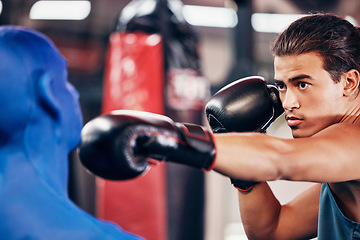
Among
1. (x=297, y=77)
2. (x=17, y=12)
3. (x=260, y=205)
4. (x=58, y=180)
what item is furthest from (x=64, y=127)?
(x=17, y=12)

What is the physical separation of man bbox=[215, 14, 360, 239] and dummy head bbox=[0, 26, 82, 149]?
381 millimetres

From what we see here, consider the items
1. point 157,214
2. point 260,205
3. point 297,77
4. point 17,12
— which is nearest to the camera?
point 297,77

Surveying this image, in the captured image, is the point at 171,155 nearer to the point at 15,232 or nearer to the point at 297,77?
the point at 15,232

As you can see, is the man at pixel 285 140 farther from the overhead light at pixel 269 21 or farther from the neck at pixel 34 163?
the overhead light at pixel 269 21

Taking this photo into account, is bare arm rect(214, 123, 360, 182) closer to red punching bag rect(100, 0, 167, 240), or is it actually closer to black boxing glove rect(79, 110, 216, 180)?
black boxing glove rect(79, 110, 216, 180)

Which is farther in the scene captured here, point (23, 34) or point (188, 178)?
point (188, 178)

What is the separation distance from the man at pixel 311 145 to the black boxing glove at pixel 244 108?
0.26 ft

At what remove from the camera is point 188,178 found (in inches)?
146

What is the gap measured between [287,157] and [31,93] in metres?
0.62

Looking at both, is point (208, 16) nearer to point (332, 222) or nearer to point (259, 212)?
point (259, 212)

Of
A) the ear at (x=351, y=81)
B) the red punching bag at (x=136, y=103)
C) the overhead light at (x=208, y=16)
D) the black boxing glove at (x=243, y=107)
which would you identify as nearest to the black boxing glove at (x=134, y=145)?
the black boxing glove at (x=243, y=107)

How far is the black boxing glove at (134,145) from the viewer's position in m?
0.94

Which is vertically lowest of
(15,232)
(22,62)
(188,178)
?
(188,178)

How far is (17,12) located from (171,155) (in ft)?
15.4
